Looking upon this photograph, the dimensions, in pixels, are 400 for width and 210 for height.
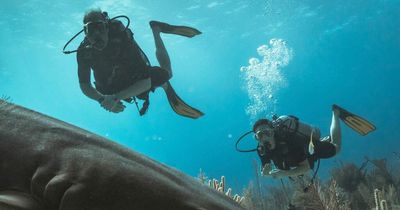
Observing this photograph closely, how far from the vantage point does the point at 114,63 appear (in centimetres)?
725

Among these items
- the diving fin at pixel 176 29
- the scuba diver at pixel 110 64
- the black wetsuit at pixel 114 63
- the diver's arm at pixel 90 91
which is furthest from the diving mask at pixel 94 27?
the diving fin at pixel 176 29

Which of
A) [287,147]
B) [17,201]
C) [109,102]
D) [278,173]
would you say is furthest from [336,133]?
[17,201]

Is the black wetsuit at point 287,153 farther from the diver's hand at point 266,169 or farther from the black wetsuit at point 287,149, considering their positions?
the diver's hand at point 266,169

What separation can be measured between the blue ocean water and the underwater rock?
2.42 feet

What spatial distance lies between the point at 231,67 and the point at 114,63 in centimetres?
6128

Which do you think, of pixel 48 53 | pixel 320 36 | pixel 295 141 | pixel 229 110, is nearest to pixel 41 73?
pixel 48 53

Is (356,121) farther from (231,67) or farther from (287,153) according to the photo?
(231,67)

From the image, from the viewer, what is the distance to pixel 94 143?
1959 mm

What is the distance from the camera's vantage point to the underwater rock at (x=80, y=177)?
165 cm

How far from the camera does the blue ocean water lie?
106 ft

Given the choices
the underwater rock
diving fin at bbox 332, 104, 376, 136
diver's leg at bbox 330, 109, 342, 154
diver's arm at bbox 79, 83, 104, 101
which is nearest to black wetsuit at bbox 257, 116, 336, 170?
diver's leg at bbox 330, 109, 342, 154

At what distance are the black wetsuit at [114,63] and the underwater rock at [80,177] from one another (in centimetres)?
528

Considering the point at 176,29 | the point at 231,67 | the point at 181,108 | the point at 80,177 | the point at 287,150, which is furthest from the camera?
the point at 231,67

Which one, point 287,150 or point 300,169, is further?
point 287,150
